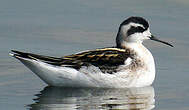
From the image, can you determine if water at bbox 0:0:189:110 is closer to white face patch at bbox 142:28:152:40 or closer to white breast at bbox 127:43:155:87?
white breast at bbox 127:43:155:87

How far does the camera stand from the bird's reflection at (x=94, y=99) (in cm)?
1727

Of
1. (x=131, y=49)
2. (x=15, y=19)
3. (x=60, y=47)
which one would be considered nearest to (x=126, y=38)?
(x=131, y=49)

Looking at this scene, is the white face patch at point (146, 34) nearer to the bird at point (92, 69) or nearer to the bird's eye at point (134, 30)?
the bird's eye at point (134, 30)

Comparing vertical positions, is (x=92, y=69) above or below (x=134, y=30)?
below

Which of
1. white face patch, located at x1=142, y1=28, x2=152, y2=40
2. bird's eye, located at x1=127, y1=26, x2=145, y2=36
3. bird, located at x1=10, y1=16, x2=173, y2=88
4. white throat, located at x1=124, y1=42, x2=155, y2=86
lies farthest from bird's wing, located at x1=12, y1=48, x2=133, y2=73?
white face patch, located at x1=142, y1=28, x2=152, y2=40

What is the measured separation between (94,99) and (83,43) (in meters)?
4.60

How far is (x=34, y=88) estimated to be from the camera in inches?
749

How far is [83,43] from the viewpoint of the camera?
2239 cm

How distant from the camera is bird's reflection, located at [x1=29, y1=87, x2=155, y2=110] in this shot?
17266 mm

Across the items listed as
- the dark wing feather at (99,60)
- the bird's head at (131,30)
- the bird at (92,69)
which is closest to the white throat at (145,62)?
the bird at (92,69)

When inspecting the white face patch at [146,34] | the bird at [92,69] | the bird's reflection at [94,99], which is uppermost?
the white face patch at [146,34]

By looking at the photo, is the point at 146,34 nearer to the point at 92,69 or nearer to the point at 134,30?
the point at 134,30

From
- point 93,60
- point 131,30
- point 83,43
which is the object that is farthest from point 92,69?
point 83,43

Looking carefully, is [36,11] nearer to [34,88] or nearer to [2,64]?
[2,64]
